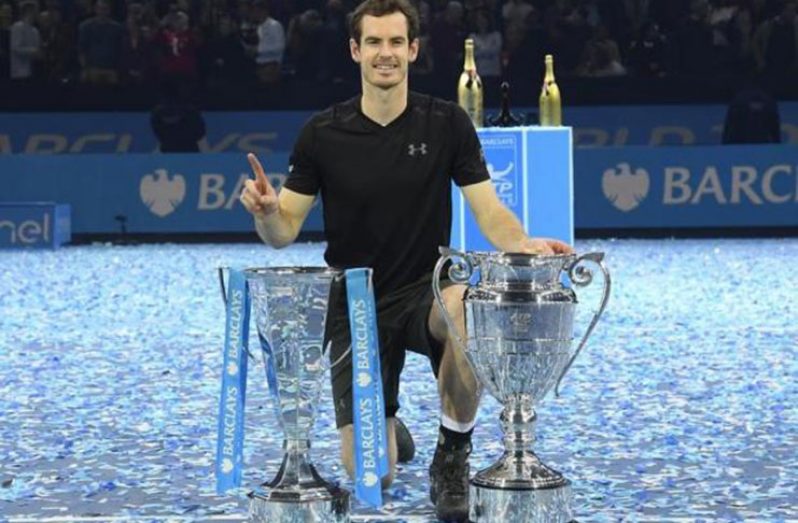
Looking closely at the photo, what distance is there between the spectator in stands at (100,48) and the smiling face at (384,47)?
A: 15711mm

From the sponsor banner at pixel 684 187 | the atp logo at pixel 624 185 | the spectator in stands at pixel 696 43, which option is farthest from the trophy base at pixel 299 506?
the spectator in stands at pixel 696 43

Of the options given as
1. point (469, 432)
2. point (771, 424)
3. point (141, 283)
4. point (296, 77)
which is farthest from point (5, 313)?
point (296, 77)

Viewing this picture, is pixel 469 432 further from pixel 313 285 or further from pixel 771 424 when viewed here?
pixel 771 424

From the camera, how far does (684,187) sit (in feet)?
60.5

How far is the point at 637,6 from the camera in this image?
20516 mm

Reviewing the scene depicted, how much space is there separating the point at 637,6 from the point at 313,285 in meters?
17.2

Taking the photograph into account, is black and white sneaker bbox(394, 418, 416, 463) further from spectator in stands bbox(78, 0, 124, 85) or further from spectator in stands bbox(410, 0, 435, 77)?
spectator in stands bbox(78, 0, 124, 85)

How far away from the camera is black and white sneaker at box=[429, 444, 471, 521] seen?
473cm

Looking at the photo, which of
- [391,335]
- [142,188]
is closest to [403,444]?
[391,335]

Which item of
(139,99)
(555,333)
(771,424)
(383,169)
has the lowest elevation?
(771,424)

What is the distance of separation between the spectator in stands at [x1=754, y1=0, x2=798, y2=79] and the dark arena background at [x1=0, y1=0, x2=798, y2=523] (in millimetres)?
28

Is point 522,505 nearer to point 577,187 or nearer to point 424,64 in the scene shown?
point 577,187

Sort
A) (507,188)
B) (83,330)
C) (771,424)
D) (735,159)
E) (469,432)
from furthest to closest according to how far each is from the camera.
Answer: (735,159)
(507,188)
(83,330)
(771,424)
(469,432)

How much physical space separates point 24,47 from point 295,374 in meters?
17.1
